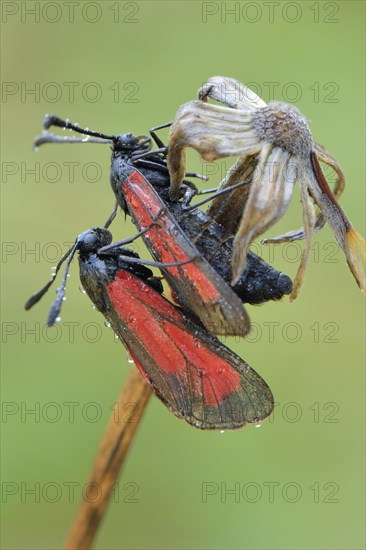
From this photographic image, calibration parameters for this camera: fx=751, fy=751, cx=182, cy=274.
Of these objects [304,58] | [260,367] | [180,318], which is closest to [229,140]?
[180,318]

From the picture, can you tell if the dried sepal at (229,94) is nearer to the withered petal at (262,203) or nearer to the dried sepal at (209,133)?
the dried sepal at (209,133)

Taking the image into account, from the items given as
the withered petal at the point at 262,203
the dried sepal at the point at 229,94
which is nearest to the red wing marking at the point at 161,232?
the withered petal at the point at 262,203

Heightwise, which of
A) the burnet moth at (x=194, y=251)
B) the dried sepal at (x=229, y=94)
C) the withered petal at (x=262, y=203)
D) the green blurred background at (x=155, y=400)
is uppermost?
the dried sepal at (x=229, y=94)

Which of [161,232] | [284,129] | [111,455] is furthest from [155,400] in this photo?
[284,129]

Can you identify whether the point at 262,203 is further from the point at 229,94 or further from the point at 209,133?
the point at 229,94

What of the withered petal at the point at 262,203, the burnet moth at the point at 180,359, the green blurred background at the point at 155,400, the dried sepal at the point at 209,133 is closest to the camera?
the withered petal at the point at 262,203

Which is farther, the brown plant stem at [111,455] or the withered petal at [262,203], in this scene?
the brown plant stem at [111,455]

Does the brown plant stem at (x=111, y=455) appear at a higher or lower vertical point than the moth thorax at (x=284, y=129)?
lower

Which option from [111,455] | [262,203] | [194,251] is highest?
[262,203]
